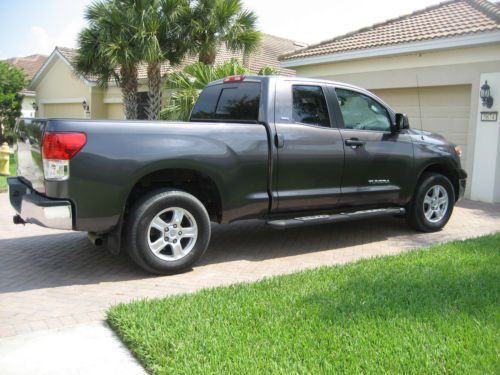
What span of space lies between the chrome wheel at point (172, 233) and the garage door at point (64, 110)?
2209cm

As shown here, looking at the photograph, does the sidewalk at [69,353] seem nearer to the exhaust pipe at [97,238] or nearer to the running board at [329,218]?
the exhaust pipe at [97,238]

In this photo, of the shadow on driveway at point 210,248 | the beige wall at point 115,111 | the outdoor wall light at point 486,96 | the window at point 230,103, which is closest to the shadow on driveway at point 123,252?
the shadow on driveway at point 210,248

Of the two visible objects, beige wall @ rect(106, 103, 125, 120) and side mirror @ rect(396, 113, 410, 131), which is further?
beige wall @ rect(106, 103, 125, 120)

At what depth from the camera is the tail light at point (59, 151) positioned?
182 inches

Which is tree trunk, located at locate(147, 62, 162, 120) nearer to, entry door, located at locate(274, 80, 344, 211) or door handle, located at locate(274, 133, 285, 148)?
entry door, located at locate(274, 80, 344, 211)

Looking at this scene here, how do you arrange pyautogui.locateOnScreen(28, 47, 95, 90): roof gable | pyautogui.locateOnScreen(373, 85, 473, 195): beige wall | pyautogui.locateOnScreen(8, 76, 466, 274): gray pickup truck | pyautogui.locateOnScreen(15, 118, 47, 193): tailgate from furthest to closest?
pyautogui.locateOnScreen(28, 47, 95, 90): roof gable, pyautogui.locateOnScreen(373, 85, 473, 195): beige wall, pyautogui.locateOnScreen(15, 118, 47, 193): tailgate, pyautogui.locateOnScreen(8, 76, 466, 274): gray pickup truck

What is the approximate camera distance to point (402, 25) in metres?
13.6

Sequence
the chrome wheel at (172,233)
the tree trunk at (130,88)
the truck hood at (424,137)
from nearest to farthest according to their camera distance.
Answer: the chrome wheel at (172,233) < the truck hood at (424,137) < the tree trunk at (130,88)

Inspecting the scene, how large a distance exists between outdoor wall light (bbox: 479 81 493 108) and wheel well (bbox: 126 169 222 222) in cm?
691

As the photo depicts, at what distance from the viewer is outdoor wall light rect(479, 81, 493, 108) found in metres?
10.2

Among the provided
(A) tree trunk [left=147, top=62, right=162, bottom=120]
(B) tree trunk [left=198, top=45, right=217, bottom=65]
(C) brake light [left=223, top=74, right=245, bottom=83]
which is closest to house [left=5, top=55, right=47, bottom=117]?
(A) tree trunk [left=147, top=62, right=162, bottom=120]

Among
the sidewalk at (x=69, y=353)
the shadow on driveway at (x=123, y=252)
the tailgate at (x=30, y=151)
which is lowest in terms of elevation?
the shadow on driveway at (x=123, y=252)

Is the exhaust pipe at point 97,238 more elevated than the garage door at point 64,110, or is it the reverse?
the garage door at point 64,110

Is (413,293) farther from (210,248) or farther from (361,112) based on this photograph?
(361,112)
